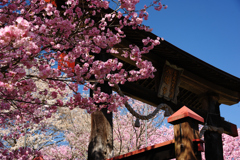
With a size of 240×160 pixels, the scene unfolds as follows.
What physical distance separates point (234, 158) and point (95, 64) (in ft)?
52.8

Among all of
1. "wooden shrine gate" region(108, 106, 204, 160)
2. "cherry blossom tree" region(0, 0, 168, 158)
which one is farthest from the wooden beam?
"cherry blossom tree" region(0, 0, 168, 158)

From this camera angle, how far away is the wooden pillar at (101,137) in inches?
207

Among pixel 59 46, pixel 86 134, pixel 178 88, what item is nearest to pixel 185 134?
pixel 59 46

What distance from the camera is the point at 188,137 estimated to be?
3066 millimetres

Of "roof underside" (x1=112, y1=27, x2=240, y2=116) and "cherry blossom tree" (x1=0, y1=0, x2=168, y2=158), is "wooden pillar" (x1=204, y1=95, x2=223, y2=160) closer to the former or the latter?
"roof underside" (x1=112, y1=27, x2=240, y2=116)

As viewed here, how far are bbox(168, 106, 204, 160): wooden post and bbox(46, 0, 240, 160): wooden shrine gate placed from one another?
242 cm

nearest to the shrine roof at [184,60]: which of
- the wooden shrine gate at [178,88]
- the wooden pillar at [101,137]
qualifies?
the wooden shrine gate at [178,88]

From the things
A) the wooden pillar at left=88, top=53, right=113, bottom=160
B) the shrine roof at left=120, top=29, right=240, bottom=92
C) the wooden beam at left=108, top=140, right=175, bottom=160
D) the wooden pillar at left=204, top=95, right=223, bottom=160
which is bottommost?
the wooden beam at left=108, top=140, right=175, bottom=160

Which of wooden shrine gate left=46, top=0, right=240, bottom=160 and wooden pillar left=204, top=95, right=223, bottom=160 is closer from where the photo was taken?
wooden shrine gate left=46, top=0, right=240, bottom=160

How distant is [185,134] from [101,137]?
264 cm

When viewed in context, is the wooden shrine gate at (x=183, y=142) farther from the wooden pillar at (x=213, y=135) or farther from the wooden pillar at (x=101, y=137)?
the wooden pillar at (x=213, y=135)

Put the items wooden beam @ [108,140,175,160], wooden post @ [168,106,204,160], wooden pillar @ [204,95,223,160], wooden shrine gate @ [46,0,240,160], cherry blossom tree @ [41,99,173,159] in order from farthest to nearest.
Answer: cherry blossom tree @ [41,99,173,159] < wooden pillar @ [204,95,223,160] < wooden shrine gate @ [46,0,240,160] < wooden beam @ [108,140,175,160] < wooden post @ [168,106,204,160]

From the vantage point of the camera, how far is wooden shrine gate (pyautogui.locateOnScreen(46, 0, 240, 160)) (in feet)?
19.6

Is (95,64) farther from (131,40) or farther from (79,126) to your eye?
(79,126)
